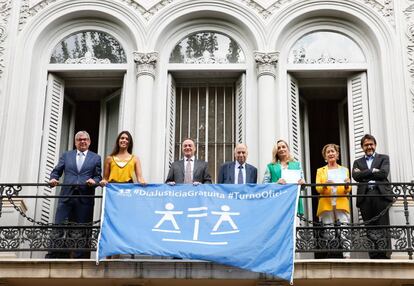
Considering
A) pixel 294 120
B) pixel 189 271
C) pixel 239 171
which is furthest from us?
pixel 294 120

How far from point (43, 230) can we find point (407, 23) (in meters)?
7.39

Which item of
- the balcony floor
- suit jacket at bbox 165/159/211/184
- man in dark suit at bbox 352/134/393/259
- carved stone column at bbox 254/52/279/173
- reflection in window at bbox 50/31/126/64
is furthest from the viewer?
reflection in window at bbox 50/31/126/64

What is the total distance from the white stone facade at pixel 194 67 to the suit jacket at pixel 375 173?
77 centimetres

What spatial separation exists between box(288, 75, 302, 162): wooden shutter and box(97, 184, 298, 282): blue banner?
227 centimetres

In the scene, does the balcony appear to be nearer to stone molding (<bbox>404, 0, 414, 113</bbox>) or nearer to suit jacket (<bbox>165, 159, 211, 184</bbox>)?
suit jacket (<bbox>165, 159, 211, 184</bbox>)

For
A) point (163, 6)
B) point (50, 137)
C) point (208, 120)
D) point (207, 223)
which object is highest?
point (163, 6)

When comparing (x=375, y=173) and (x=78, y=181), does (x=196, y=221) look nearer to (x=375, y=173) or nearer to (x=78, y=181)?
(x=78, y=181)

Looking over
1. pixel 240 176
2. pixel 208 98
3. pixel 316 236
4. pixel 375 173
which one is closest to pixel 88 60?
pixel 208 98

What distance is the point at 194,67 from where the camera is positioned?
1521 cm

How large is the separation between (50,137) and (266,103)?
12.8 ft

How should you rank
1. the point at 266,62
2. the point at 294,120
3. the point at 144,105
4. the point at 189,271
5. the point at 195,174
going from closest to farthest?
the point at 189,271
the point at 195,174
the point at 144,105
the point at 266,62
the point at 294,120

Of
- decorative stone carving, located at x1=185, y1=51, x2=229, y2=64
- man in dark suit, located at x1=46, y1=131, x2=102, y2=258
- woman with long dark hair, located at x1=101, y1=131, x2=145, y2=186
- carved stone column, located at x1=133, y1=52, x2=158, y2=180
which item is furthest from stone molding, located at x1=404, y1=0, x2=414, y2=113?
man in dark suit, located at x1=46, y1=131, x2=102, y2=258

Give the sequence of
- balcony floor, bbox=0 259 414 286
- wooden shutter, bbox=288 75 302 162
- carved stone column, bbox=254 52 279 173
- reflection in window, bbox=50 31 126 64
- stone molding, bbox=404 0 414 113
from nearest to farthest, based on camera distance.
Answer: balcony floor, bbox=0 259 414 286
carved stone column, bbox=254 52 279 173
stone molding, bbox=404 0 414 113
wooden shutter, bbox=288 75 302 162
reflection in window, bbox=50 31 126 64

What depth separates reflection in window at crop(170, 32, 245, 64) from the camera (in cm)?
1535
